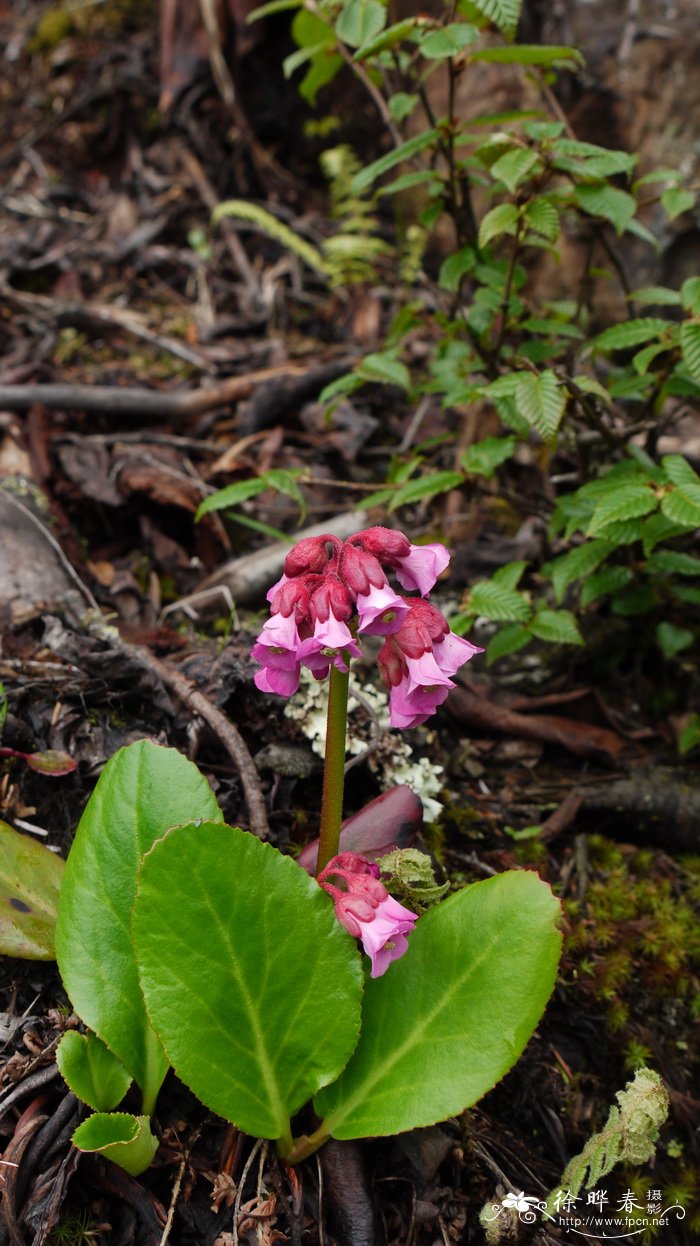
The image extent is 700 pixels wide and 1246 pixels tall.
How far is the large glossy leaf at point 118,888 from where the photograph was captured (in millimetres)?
1703

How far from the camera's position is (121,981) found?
1715 mm

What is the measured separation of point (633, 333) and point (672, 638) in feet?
3.23

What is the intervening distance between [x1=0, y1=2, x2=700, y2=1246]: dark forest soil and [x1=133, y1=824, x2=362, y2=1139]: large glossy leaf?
0.70ft

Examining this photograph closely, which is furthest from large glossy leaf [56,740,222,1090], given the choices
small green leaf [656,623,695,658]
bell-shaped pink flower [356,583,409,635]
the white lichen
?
small green leaf [656,623,695,658]

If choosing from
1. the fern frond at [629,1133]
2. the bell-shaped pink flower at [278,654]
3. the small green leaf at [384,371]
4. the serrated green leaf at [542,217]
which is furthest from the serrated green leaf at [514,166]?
the fern frond at [629,1133]

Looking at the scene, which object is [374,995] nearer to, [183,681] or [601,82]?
[183,681]

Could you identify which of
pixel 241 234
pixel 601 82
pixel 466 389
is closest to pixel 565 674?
pixel 466 389

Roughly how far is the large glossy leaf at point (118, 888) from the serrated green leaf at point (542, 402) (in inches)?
47.6

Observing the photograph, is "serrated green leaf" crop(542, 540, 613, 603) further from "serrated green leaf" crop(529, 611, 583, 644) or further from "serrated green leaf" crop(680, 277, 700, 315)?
"serrated green leaf" crop(680, 277, 700, 315)

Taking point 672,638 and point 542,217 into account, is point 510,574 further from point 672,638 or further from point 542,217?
point 542,217

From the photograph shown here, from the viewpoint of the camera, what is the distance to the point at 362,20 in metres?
2.37

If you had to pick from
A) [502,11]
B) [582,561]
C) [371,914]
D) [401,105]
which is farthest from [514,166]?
[371,914]

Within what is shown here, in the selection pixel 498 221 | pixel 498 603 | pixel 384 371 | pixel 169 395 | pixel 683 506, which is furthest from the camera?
pixel 169 395

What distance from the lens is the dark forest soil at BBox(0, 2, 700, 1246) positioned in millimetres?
1711
